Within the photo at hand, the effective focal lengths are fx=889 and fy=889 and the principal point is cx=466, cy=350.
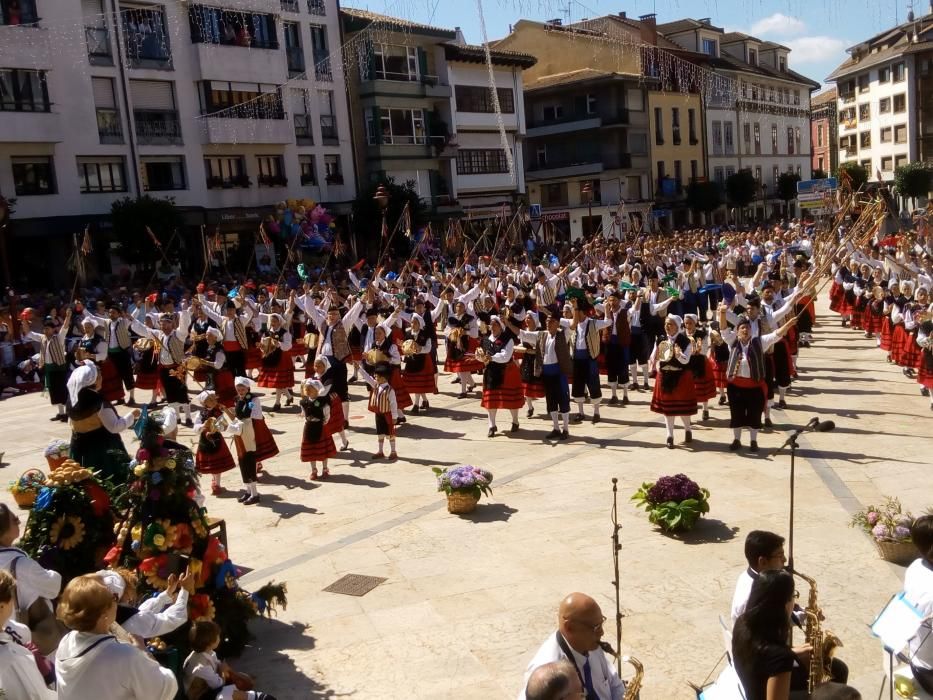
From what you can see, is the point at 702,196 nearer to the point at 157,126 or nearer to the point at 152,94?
the point at 157,126

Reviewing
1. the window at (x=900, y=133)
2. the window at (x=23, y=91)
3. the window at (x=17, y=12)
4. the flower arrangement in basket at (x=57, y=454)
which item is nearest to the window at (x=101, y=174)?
the window at (x=23, y=91)

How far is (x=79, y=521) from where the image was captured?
6332mm

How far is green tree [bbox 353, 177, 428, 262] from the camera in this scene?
3412cm

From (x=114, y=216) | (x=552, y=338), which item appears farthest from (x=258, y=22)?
(x=552, y=338)

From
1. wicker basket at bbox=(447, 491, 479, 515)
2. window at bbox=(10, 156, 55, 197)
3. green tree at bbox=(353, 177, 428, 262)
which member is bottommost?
wicker basket at bbox=(447, 491, 479, 515)

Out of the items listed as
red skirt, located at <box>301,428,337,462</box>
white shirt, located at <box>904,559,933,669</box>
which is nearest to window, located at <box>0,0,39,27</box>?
red skirt, located at <box>301,428,337,462</box>

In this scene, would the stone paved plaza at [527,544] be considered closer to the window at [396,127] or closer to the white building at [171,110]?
the white building at [171,110]

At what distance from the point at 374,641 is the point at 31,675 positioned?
305 centimetres

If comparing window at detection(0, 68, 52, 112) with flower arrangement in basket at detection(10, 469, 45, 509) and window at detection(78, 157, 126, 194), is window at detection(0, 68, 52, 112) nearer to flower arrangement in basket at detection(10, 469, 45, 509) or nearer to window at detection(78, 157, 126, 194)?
window at detection(78, 157, 126, 194)

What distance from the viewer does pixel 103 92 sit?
30.2 m

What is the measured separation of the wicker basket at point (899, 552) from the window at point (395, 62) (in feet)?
114

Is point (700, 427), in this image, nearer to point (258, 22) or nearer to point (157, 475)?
point (157, 475)

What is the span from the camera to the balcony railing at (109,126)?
30188 mm

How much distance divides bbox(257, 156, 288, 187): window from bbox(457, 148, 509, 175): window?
1030cm
